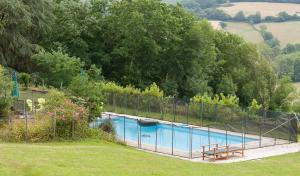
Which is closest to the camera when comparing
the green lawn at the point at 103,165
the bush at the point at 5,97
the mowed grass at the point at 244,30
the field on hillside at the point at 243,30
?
the green lawn at the point at 103,165

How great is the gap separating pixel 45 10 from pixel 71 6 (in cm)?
412

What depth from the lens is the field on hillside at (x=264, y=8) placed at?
13362 centimetres

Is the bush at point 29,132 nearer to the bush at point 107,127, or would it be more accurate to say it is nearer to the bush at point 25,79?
the bush at point 107,127

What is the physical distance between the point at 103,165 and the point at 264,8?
124944 mm

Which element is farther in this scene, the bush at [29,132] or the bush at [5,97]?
the bush at [5,97]

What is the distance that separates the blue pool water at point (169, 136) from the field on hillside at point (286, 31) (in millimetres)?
84639

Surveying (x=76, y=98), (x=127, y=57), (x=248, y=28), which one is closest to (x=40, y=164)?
(x=76, y=98)

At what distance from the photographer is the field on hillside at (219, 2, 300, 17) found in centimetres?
13362

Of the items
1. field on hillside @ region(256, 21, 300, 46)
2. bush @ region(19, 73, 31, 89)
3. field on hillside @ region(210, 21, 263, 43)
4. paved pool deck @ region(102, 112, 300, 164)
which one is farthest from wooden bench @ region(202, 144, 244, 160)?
field on hillside @ region(256, 21, 300, 46)

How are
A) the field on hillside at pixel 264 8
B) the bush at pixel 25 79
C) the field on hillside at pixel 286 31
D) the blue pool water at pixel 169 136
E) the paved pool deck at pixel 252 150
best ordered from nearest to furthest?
the paved pool deck at pixel 252 150, the blue pool water at pixel 169 136, the bush at pixel 25 79, the field on hillside at pixel 286 31, the field on hillside at pixel 264 8

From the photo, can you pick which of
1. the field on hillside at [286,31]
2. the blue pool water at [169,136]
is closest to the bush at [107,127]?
the blue pool water at [169,136]

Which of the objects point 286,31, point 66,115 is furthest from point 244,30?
point 66,115

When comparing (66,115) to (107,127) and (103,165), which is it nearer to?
(107,127)

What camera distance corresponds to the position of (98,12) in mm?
59031
